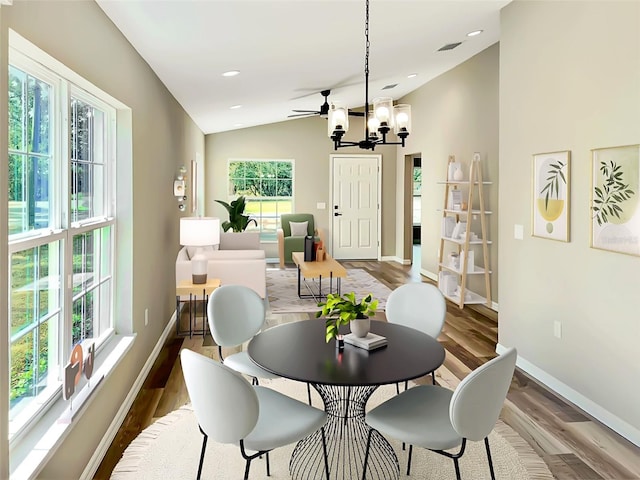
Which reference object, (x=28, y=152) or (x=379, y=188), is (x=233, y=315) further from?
(x=379, y=188)

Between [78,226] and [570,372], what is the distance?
307 centimetres

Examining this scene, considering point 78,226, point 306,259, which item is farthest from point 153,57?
point 306,259

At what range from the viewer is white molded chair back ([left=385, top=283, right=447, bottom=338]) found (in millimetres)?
2912

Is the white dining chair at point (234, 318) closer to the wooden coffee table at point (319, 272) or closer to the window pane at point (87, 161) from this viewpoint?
the window pane at point (87, 161)

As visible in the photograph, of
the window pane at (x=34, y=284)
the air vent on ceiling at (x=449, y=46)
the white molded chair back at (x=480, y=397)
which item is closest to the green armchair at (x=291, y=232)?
the air vent on ceiling at (x=449, y=46)

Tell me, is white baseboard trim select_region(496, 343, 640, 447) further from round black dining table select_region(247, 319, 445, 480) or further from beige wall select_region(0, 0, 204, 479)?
beige wall select_region(0, 0, 204, 479)

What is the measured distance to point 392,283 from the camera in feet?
24.5

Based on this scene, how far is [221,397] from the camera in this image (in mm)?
1878

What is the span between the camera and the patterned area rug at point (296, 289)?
5957 millimetres

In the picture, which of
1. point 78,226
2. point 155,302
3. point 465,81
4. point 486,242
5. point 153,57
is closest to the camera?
point 78,226

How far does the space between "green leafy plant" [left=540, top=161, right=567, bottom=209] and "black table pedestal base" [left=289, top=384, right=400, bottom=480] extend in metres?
1.92

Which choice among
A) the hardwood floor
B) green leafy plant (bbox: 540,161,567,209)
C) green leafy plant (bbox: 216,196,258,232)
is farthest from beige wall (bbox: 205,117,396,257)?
green leafy plant (bbox: 540,161,567,209)

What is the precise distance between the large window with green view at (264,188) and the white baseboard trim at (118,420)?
5.50 metres

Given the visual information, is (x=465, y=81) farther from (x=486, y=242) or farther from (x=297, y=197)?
(x=297, y=197)
